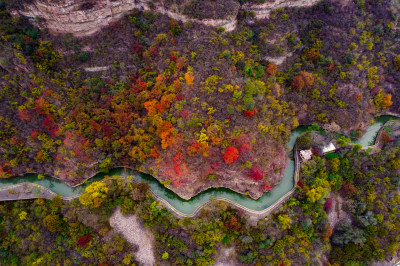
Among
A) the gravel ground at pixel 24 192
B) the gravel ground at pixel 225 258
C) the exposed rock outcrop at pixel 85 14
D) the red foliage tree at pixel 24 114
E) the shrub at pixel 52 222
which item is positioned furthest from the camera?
the gravel ground at pixel 24 192

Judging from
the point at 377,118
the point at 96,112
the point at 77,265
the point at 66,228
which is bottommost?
the point at 77,265

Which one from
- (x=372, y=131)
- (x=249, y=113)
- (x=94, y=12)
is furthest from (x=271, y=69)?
(x=94, y=12)

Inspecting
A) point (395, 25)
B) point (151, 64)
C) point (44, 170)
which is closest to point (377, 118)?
point (395, 25)

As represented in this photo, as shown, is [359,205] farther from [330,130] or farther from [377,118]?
[377,118]

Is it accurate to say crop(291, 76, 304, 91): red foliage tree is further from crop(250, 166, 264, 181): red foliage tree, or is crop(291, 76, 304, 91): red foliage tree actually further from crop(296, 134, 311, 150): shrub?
crop(250, 166, 264, 181): red foliage tree

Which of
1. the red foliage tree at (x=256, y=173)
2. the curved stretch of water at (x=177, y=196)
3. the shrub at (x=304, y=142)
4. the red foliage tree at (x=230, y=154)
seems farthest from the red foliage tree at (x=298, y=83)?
the red foliage tree at (x=230, y=154)

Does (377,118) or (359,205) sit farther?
(377,118)

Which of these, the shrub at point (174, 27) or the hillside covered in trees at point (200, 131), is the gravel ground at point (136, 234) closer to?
the hillside covered in trees at point (200, 131)
